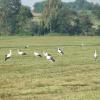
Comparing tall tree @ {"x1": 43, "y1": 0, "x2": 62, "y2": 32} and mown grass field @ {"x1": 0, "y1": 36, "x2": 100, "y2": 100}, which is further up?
mown grass field @ {"x1": 0, "y1": 36, "x2": 100, "y2": 100}

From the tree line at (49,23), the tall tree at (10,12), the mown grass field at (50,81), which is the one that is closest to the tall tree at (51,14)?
the tree line at (49,23)

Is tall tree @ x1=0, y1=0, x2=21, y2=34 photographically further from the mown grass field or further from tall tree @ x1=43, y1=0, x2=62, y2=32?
the mown grass field

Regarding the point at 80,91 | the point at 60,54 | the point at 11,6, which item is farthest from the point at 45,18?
the point at 80,91

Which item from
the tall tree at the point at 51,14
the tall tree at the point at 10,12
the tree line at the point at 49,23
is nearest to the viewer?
the tall tree at the point at 51,14

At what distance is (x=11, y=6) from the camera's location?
107 meters

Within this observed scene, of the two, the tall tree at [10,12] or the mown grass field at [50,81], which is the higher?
the mown grass field at [50,81]

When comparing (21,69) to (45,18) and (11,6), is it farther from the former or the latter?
(11,6)

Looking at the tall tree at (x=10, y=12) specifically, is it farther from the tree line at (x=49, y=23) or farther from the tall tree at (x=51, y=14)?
the tall tree at (x=51, y=14)

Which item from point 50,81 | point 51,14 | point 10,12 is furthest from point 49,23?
point 50,81

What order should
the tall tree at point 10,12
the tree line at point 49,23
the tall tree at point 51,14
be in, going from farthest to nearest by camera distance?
the tall tree at point 10,12
the tree line at point 49,23
the tall tree at point 51,14

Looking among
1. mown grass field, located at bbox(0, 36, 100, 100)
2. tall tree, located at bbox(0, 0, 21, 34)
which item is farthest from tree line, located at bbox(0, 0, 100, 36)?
mown grass field, located at bbox(0, 36, 100, 100)

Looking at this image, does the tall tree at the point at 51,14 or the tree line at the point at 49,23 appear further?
the tree line at the point at 49,23

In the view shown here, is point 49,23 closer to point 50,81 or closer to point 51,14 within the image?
point 51,14

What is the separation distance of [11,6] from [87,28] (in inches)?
817
